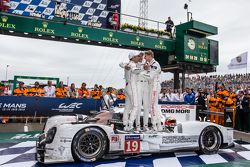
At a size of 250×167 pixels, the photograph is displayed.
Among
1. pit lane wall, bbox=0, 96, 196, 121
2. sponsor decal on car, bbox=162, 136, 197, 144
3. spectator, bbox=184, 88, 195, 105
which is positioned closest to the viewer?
sponsor decal on car, bbox=162, 136, 197, 144

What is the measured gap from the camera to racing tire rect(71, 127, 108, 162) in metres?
4.34

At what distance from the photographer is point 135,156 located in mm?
4992

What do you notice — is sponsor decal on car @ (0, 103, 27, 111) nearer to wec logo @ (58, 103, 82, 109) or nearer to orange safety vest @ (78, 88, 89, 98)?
wec logo @ (58, 103, 82, 109)

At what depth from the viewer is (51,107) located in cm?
927

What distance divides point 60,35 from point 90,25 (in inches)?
66.4

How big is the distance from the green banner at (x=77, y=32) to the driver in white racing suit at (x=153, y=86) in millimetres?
8024

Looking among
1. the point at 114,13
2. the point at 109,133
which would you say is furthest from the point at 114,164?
the point at 114,13

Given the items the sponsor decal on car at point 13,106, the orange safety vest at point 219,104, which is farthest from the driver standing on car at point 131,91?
the orange safety vest at point 219,104

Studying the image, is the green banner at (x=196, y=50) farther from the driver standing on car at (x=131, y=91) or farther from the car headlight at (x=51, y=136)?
the car headlight at (x=51, y=136)

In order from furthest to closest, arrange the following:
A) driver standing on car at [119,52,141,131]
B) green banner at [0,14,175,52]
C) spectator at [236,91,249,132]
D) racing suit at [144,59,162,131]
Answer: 1. green banner at [0,14,175,52]
2. spectator at [236,91,249,132]
3. racing suit at [144,59,162,131]
4. driver standing on car at [119,52,141,131]

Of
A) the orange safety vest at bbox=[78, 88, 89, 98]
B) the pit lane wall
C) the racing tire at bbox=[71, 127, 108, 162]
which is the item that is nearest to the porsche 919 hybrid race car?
the racing tire at bbox=[71, 127, 108, 162]

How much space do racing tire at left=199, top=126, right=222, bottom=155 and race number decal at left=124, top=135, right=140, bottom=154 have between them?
1.43 m

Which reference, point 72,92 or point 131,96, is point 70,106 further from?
point 131,96

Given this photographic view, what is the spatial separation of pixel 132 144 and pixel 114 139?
372 millimetres
